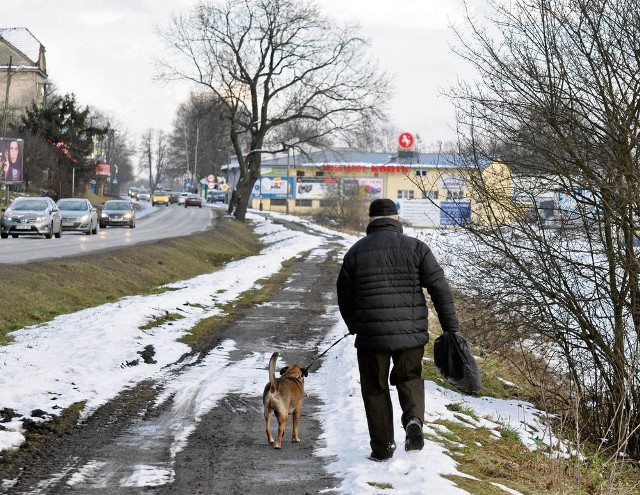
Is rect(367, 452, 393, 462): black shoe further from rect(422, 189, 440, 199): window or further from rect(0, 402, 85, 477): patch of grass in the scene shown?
rect(422, 189, 440, 199): window

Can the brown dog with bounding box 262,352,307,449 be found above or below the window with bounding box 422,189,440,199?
below

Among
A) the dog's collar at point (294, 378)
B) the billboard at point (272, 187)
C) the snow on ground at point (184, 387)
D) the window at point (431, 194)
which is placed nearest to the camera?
the snow on ground at point (184, 387)

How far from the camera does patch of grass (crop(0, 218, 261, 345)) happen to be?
16.1 m

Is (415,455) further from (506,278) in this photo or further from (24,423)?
(506,278)

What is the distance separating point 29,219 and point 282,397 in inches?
1156

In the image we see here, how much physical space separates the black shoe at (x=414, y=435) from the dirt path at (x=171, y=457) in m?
0.68

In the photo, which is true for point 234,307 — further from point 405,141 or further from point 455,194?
point 405,141

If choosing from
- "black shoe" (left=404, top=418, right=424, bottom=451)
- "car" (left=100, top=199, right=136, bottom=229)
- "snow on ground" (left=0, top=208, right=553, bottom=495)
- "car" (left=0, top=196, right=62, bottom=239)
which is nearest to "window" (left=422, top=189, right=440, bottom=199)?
"snow on ground" (left=0, top=208, right=553, bottom=495)

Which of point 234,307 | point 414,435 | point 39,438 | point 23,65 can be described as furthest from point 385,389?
point 23,65

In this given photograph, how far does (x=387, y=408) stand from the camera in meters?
6.85

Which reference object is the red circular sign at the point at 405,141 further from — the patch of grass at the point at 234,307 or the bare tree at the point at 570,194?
the bare tree at the point at 570,194

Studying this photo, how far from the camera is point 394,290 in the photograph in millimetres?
6738

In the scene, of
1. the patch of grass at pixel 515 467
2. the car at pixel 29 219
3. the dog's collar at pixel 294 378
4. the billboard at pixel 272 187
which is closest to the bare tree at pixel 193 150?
the billboard at pixel 272 187

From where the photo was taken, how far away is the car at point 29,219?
34500mm
